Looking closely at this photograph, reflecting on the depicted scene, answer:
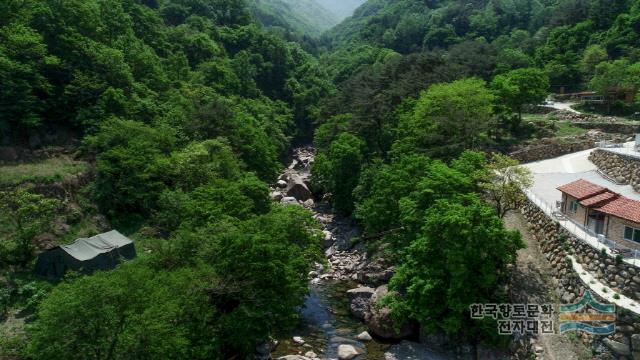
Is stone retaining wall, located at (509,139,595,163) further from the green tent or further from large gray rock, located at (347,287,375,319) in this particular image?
Answer: the green tent

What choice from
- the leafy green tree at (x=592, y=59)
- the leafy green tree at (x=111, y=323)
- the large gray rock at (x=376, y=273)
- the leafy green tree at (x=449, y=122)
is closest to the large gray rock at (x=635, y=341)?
the large gray rock at (x=376, y=273)

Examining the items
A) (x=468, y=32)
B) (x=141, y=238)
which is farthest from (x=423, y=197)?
(x=468, y=32)

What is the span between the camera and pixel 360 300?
26.5m

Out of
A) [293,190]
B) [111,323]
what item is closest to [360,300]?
[111,323]

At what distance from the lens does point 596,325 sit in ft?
61.7

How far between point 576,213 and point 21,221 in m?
30.2

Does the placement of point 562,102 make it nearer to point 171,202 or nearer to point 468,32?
point 171,202

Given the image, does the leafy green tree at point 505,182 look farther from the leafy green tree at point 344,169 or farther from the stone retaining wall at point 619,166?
the leafy green tree at point 344,169

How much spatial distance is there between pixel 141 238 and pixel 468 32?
3883 inches

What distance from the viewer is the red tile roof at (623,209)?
790 inches

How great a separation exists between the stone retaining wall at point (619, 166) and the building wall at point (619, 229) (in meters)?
7.28

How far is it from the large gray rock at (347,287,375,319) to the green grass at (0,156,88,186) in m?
20.8

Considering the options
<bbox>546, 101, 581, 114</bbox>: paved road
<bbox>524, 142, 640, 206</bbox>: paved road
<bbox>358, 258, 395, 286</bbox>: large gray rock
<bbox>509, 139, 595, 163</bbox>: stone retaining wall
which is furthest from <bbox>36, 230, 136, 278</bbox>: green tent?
<bbox>546, 101, 581, 114</bbox>: paved road

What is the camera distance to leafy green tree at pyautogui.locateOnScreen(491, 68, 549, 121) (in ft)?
133
